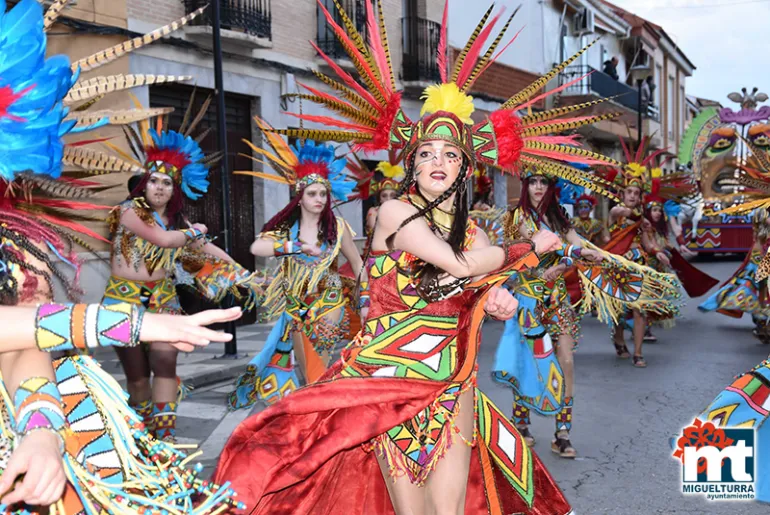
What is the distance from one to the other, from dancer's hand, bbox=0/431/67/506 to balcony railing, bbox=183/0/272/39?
10604 millimetres

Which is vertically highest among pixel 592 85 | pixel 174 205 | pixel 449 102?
pixel 592 85

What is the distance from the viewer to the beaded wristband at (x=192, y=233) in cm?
576

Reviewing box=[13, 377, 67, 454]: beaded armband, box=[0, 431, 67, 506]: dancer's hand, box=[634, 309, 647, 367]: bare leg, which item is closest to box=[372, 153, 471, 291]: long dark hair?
box=[13, 377, 67, 454]: beaded armband

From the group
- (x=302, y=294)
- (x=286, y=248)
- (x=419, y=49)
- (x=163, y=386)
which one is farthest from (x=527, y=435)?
(x=419, y=49)

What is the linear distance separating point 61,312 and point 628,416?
5.45 m

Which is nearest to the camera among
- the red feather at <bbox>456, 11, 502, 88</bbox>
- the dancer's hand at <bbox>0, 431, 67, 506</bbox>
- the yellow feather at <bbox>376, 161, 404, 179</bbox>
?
the dancer's hand at <bbox>0, 431, 67, 506</bbox>

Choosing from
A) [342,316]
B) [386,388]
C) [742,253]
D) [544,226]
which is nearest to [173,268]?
[342,316]

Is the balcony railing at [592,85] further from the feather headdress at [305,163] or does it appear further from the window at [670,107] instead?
the feather headdress at [305,163]

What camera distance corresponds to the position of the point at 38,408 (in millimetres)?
2080

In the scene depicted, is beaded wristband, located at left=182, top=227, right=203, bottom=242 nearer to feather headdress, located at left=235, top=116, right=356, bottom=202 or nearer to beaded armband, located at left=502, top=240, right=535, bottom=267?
feather headdress, located at left=235, top=116, right=356, bottom=202

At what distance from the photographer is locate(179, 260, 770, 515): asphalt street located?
4789 millimetres

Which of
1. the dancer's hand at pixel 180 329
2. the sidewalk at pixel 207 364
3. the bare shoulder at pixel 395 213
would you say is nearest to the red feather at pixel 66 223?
the dancer's hand at pixel 180 329

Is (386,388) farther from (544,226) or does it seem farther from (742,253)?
(742,253)

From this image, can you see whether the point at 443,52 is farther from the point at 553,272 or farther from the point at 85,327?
the point at 85,327
